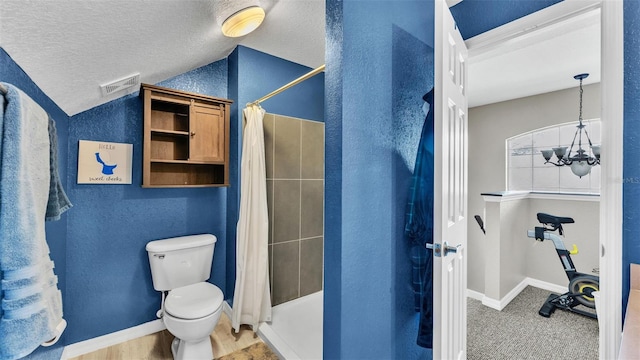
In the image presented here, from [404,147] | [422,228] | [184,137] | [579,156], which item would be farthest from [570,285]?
[184,137]

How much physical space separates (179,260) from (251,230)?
57 cm

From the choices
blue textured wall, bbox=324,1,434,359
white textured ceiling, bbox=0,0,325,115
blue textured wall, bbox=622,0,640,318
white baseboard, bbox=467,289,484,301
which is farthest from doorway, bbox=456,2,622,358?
white baseboard, bbox=467,289,484,301

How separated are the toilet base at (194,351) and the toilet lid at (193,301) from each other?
241mm

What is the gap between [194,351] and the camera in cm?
173

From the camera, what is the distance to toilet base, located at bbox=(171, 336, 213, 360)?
1716 millimetres

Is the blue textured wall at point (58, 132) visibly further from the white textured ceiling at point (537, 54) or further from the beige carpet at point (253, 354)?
the white textured ceiling at point (537, 54)

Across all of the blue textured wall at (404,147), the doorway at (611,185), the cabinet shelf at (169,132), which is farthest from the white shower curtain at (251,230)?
the doorway at (611,185)

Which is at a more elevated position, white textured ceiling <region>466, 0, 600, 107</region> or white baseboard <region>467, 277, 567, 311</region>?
white textured ceiling <region>466, 0, 600, 107</region>

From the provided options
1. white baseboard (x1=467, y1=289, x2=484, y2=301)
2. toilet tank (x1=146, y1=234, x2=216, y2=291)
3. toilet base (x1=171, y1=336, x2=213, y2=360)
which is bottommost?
white baseboard (x1=467, y1=289, x2=484, y2=301)

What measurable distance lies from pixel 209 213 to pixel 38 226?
60.4 inches

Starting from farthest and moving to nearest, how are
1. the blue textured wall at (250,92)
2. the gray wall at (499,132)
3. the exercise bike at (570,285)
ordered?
the gray wall at (499,132) → the exercise bike at (570,285) → the blue textured wall at (250,92)

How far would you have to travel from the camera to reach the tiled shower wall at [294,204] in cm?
251

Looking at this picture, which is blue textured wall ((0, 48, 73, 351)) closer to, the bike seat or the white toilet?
the white toilet

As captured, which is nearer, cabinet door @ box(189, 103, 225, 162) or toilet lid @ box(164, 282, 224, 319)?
toilet lid @ box(164, 282, 224, 319)
